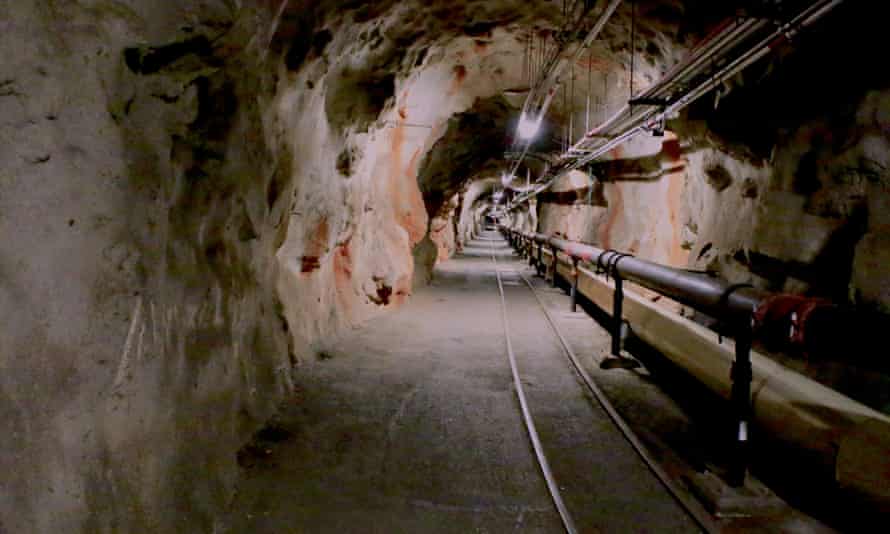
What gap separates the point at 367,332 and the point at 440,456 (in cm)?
543

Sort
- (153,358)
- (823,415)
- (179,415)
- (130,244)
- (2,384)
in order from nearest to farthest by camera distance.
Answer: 1. (2,384)
2. (130,244)
3. (153,358)
4. (179,415)
5. (823,415)

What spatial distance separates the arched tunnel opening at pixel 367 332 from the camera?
2566 millimetres

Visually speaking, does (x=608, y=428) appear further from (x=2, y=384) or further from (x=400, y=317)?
(x=400, y=317)

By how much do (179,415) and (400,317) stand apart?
8.16 m

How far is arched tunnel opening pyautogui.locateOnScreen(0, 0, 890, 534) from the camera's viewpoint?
257 centimetres

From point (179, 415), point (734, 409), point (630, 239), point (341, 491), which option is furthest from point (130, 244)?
point (630, 239)

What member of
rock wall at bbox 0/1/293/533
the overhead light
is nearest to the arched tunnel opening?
rock wall at bbox 0/1/293/533

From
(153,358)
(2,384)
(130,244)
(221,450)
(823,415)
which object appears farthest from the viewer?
(221,450)

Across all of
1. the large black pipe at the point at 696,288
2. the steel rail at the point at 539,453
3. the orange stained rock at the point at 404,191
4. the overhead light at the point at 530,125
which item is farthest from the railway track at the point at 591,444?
the orange stained rock at the point at 404,191

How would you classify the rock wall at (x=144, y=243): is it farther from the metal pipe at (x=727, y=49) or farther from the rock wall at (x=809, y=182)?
the rock wall at (x=809, y=182)

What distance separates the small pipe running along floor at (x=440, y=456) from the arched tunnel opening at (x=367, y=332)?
3 centimetres

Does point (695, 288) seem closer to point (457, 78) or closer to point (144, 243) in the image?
point (144, 243)

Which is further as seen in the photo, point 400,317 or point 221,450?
point 400,317

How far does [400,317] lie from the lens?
38.5ft
